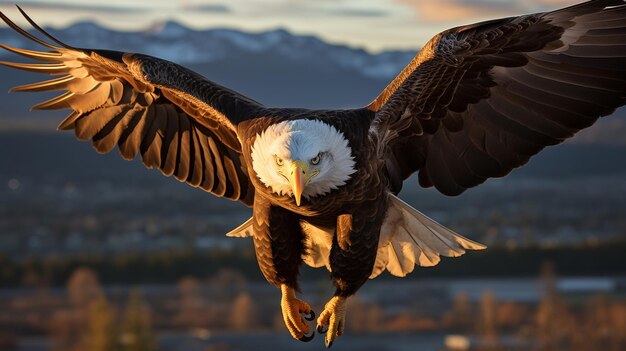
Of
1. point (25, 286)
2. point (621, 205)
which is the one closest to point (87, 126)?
point (25, 286)

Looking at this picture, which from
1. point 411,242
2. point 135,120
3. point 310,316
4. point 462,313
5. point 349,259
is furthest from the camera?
point 462,313

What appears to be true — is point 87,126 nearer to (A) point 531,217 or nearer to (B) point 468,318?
(B) point 468,318

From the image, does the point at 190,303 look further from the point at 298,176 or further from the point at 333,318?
the point at 298,176

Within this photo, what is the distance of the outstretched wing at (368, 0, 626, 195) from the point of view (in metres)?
4.69

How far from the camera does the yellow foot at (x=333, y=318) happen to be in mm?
4863

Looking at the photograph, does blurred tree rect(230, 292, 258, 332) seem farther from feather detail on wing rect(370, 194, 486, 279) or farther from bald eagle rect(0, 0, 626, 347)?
feather detail on wing rect(370, 194, 486, 279)

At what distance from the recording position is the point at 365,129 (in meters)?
4.55

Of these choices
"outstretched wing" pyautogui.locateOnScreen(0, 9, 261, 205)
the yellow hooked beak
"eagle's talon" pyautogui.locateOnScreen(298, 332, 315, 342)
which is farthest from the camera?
"outstretched wing" pyautogui.locateOnScreen(0, 9, 261, 205)

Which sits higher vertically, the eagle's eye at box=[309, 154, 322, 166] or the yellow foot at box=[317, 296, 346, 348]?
the eagle's eye at box=[309, 154, 322, 166]

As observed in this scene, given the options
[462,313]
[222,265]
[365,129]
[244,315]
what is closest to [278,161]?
[365,129]

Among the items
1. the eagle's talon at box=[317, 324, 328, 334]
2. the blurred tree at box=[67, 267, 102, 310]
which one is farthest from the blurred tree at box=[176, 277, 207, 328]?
the eagle's talon at box=[317, 324, 328, 334]

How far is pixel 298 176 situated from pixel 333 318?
92 cm

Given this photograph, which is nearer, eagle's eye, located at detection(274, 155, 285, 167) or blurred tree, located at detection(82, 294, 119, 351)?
eagle's eye, located at detection(274, 155, 285, 167)

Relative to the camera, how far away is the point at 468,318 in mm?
39094
